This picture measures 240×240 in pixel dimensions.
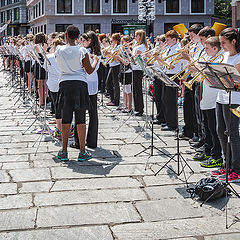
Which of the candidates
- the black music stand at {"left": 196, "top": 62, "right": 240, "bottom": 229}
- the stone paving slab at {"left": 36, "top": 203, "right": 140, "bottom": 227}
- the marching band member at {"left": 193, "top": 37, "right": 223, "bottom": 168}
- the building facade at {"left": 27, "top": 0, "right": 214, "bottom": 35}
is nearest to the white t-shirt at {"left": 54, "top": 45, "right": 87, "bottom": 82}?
the marching band member at {"left": 193, "top": 37, "right": 223, "bottom": 168}

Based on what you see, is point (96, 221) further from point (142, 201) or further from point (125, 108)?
point (125, 108)

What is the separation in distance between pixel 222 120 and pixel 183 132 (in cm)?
234

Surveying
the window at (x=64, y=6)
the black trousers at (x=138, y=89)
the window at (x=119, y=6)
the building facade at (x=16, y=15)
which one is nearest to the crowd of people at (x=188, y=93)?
the black trousers at (x=138, y=89)

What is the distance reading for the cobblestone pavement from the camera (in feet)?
12.7

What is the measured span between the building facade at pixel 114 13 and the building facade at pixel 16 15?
20.5m

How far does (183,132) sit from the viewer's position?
7.72m

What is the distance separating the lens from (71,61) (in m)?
5.75

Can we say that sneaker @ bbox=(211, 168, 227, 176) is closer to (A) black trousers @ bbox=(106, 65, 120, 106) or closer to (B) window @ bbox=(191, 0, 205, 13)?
(A) black trousers @ bbox=(106, 65, 120, 106)

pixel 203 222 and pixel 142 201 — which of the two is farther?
pixel 142 201

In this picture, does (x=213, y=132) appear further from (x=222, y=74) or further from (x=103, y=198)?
(x=103, y=198)

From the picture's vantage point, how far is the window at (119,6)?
45781 millimetres

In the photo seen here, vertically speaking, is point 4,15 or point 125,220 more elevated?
point 4,15

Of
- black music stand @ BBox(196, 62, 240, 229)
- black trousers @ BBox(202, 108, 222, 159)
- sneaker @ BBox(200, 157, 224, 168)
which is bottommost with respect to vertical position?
sneaker @ BBox(200, 157, 224, 168)

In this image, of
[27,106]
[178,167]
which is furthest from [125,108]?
[178,167]
